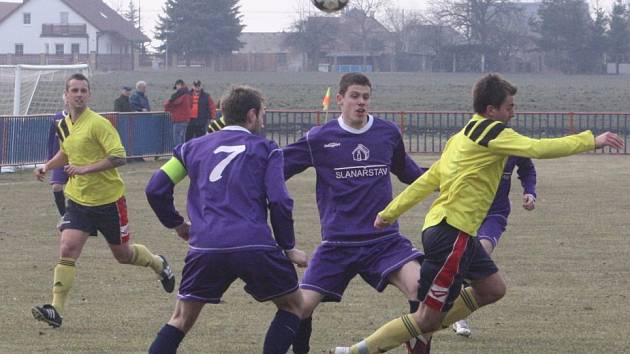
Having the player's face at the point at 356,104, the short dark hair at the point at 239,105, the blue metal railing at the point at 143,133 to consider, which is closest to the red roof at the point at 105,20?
the blue metal railing at the point at 143,133

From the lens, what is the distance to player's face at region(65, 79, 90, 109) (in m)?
9.73

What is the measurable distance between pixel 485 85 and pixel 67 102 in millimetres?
3949

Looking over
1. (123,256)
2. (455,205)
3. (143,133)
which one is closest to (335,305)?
(123,256)

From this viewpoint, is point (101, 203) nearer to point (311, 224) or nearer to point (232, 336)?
point (232, 336)

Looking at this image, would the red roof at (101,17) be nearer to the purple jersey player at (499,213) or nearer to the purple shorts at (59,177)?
the purple shorts at (59,177)

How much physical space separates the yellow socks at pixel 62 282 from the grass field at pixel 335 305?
187 millimetres

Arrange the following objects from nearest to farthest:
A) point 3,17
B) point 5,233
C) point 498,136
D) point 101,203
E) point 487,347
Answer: point 498,136
point 487,347
point 101,203
point 5,233
point 3,17

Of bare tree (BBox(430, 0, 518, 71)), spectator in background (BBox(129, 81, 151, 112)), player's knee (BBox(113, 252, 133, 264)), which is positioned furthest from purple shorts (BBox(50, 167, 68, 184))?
bare tree (BBox(430, 0, 518, 71))

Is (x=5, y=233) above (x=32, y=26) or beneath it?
beneath

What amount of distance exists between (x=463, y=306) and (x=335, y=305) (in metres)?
2.67

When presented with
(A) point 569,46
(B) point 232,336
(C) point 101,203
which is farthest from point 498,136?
(A) point 569,46

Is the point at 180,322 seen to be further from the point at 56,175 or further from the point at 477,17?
the point at 477,17

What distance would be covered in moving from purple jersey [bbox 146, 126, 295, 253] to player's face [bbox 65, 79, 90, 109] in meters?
3.39

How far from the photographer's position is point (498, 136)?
7.02 meters
